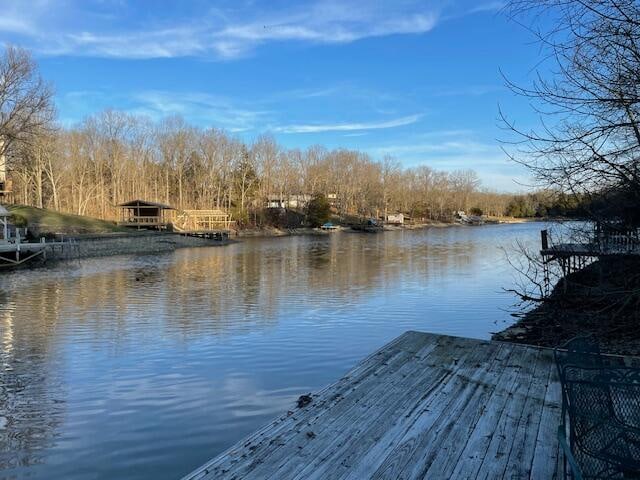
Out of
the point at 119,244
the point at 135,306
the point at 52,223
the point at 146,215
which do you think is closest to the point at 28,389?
the point at 135,306

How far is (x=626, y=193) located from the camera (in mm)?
6582

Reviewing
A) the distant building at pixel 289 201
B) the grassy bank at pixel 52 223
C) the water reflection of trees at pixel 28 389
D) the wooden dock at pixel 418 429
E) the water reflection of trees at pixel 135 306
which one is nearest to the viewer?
the wooden dock at pixel 418 429

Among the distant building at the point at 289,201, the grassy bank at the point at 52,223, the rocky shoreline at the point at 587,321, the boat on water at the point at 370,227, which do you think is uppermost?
the distant building at the point at 289,201

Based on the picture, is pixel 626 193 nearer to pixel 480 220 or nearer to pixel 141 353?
pixel 141 353

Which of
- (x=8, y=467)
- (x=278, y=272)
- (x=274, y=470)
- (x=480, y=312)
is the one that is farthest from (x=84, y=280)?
(x=274, y=470)

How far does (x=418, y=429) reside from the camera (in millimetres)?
4762

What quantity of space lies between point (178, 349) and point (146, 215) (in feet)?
170

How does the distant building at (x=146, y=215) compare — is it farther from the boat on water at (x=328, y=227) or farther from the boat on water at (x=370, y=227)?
the boat on water at (x=370, y=227)

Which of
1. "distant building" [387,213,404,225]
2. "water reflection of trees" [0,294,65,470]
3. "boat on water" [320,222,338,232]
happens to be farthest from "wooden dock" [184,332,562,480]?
"distant building" [387,213,404,225]

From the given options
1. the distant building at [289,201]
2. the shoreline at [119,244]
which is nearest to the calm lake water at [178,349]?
the shoreline at [119,244]

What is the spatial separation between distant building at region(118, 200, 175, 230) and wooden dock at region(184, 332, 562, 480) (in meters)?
54.3

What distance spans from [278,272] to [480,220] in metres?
110

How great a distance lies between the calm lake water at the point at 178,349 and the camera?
6.72 meters

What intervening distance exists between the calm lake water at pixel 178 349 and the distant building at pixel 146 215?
3142 cm
